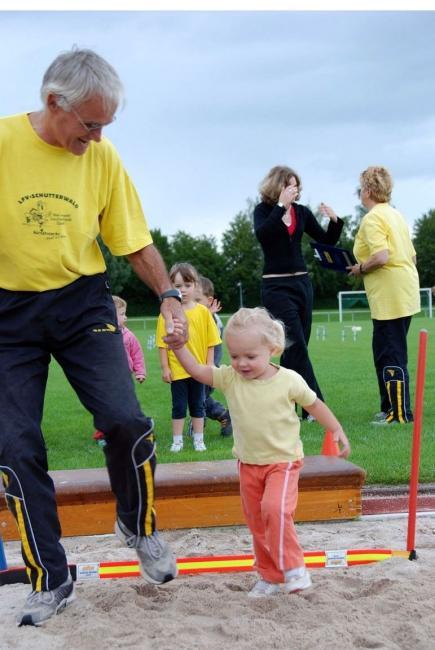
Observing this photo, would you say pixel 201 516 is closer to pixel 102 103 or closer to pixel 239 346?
pixel 239 346

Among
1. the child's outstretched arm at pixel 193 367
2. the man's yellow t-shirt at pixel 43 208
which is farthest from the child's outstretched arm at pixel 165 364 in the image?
the man's yellow t-shirt at pixel 43 208

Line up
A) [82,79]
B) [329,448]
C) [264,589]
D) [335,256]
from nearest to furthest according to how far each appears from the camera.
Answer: [82,79] < [264,589] < [329,448] < [335,256]

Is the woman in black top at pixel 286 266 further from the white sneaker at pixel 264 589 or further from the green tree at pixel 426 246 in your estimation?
the green tree at pixel 426 246

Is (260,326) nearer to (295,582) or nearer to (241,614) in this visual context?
(295,582)

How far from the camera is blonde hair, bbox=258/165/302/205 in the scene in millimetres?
7680

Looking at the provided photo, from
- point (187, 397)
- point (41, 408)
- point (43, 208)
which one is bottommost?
point (187, 397)

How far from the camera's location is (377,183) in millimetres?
8070

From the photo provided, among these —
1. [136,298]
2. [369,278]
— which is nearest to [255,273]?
[136,298]

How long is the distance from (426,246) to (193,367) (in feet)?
292

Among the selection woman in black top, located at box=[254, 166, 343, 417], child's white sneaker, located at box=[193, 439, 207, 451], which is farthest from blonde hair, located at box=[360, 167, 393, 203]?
child's white sneaker, located at box=[193, 439, 207, 451]

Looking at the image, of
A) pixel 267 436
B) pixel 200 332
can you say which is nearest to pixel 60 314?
pixel 267 436

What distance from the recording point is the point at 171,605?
3.82 metres

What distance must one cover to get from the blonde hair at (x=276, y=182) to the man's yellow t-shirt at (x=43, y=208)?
158 inches

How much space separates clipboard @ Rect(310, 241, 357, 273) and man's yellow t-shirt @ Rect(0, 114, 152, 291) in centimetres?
452
